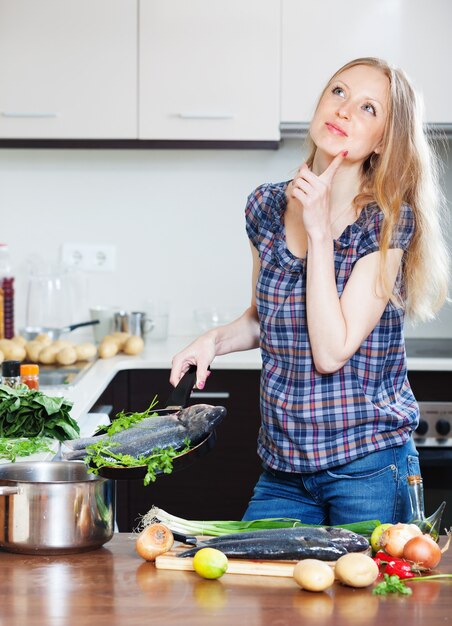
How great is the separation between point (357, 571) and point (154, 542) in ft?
0.94

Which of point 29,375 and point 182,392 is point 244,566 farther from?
point 29,375

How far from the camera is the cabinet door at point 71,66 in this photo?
312 cm

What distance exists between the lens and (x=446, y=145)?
3.47 meters

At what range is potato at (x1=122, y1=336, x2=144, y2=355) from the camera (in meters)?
3.10

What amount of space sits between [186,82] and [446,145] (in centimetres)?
97

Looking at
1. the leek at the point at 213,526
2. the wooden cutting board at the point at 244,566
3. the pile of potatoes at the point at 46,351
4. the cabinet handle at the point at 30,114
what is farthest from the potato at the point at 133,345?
the wooden cutting board at the point at 244,566

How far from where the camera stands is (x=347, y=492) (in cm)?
181

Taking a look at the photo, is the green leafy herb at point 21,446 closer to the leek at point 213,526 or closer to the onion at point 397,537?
the leek at point 213,526

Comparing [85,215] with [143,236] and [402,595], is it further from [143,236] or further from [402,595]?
[402,595]

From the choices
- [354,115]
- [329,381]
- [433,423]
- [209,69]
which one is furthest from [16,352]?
[354,115]

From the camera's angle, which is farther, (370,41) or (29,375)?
(370,41)

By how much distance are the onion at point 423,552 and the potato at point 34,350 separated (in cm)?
186

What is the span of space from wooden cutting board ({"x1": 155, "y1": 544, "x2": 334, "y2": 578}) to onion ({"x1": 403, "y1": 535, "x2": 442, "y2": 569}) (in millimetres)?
105

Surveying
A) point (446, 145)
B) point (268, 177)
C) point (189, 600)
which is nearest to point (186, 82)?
point (268, 177)
